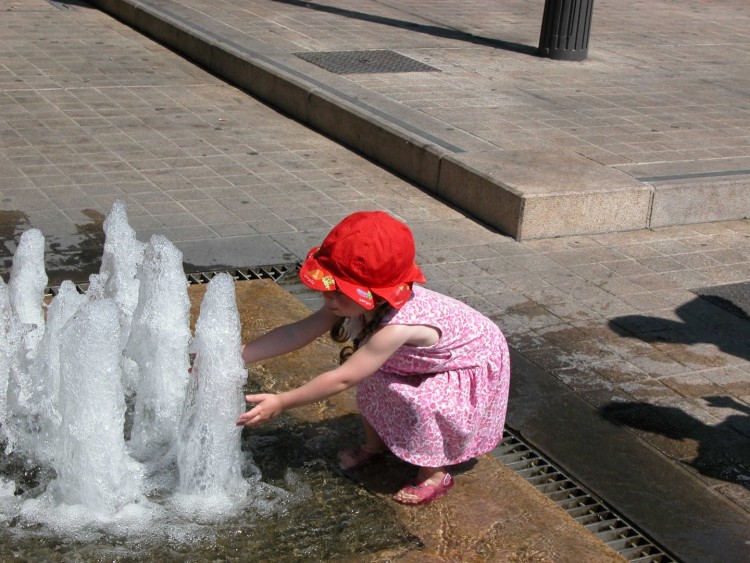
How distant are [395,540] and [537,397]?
1.27 metres

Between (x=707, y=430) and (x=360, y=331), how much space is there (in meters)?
1.54

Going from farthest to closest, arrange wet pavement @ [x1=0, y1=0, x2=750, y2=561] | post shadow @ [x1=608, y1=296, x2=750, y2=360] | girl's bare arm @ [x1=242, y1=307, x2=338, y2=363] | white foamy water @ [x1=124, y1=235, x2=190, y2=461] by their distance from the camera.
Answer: post shadow @ [x1=608, y1=296, x2=750, y2=360] → wet pavement @ [x1=0, y1=0, x2=750, y2=561] → white foamy water @ [x1=124, y1=235, x2=190, y2=461] → girl's bare arm @ [x1=242, y1=307, x2=338, y2=363]

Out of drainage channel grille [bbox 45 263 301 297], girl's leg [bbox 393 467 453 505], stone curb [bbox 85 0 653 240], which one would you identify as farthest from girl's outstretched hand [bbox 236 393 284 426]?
stone curb [bbox 85 0 653 240]

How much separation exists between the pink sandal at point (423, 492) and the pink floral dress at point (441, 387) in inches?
3.2

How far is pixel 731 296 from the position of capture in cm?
538

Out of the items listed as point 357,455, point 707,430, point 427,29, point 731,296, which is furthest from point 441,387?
point 427,29

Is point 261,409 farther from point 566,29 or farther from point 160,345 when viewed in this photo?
point 566,29

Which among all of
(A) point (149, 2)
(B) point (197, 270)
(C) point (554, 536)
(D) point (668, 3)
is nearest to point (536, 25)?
(D) point (668, 3)

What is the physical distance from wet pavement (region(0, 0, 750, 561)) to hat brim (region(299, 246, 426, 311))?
3.50ft

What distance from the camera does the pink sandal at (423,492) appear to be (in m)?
3.33

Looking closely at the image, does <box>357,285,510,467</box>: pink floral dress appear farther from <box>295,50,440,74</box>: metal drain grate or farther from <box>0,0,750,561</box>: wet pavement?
<box>295,50,440,74</box>: metal drain grate

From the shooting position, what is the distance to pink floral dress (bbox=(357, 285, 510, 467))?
10.7 feet

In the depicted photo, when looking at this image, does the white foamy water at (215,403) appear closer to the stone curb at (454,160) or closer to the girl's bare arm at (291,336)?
the girl's bare arm at (291,336)

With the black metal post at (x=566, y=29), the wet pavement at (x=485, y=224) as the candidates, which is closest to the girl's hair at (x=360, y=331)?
the wet pavement at (x=485, y=224)
